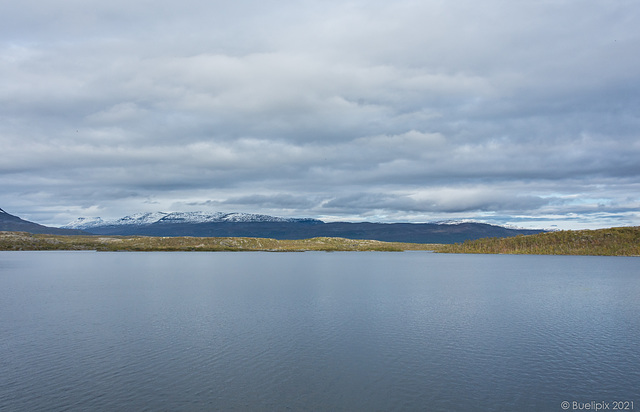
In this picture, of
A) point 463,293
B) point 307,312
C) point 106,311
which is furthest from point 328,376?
point 463,293

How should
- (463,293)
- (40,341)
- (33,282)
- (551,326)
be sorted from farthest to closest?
(33,282) < (463,293) < (551,326) < (40,341)

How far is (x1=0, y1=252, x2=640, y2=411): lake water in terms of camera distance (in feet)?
94.0

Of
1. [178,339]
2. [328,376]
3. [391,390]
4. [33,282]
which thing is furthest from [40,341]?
[33,282]

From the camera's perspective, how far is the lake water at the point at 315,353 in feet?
94.0

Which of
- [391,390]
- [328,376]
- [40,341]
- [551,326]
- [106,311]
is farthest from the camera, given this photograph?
[106,311]

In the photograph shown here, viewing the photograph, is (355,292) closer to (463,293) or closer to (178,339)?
(463,293)

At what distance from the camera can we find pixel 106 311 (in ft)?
197

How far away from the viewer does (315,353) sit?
3938cm

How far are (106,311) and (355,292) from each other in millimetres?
44582

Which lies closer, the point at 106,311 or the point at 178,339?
the point at 178,339

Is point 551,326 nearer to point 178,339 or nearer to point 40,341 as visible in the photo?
point 178,339

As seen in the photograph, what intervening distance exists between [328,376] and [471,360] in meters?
13.2

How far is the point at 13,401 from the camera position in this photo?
2747cm

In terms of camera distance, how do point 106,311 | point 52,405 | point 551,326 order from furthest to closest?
1. point 106,311
2. point 551,326
3. point 52,405
